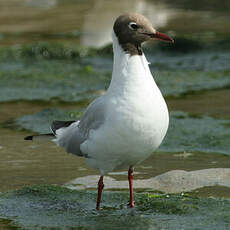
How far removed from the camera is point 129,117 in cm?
492

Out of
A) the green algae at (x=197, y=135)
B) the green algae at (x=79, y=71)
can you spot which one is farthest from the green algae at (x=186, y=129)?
the green algae at (x=79, y=71)

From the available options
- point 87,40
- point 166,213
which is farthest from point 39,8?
point 166,213

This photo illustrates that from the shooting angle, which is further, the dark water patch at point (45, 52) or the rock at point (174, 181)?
the dark water patch at point (45, 52)

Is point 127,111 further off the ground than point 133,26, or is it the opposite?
point 133,26

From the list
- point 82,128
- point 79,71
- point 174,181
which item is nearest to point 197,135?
point 174,181

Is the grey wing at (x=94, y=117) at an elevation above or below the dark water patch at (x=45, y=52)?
above

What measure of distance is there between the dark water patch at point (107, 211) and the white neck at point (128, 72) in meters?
0.98

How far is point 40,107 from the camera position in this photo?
980 centimetres

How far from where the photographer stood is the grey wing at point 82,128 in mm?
5145

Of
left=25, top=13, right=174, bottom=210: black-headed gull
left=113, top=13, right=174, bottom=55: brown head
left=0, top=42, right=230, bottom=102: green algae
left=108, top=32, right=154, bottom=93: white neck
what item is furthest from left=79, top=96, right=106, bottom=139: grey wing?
left=0, top=42, right=230, bottom=102: green algae

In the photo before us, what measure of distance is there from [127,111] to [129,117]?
0.05 metres

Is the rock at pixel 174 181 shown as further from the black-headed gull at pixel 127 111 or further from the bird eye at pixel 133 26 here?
the bird eye at pixel 133 26

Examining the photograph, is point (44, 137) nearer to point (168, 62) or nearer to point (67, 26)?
point (168, 62)

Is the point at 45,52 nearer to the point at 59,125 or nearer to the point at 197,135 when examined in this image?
the point at 197,135
